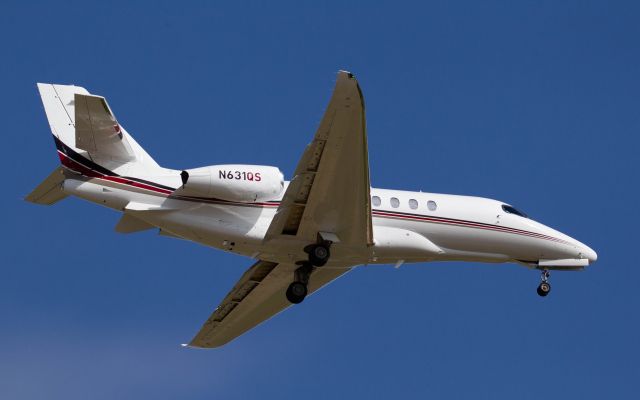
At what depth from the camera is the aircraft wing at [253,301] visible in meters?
27.9

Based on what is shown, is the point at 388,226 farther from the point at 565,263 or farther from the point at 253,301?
the point at 565,263

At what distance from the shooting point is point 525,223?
93.5 ft

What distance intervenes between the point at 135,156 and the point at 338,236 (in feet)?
16.0

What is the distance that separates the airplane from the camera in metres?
23.2

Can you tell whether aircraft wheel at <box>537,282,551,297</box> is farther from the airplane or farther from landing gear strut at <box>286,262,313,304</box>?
landing gear strut at <box>286,262,313,304</box>

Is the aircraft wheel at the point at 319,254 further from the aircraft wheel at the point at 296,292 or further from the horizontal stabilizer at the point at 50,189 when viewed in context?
the horizontal stabilizer at the point at 50,189

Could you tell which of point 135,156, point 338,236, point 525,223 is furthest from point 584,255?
point 135,156

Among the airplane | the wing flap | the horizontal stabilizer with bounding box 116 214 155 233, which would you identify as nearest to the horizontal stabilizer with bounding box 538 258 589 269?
the airplane

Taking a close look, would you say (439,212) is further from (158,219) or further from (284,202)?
(158,219)

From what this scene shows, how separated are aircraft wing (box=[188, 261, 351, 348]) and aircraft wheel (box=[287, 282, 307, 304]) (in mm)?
521

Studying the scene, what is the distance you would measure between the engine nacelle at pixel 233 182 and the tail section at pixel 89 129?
51.8 inches

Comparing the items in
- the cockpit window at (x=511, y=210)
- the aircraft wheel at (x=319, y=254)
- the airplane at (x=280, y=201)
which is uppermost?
the cockpit window at (x=511, y=210)

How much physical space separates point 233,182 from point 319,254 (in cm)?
269

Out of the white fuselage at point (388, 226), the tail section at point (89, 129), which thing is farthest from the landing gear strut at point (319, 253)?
the tail section at point (89, 129)
